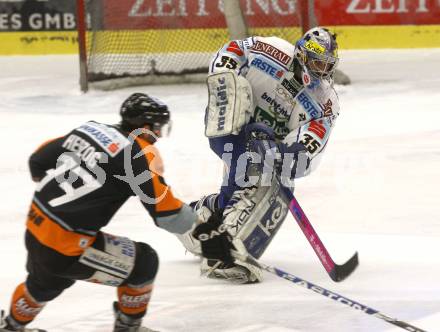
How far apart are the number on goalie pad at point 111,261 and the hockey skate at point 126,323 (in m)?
0.18

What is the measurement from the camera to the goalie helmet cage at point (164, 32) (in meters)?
12.1

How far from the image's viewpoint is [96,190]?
383 centimetres

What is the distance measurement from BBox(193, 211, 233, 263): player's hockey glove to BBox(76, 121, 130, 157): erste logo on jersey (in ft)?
1.27

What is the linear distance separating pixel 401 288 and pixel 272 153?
2.72 ft

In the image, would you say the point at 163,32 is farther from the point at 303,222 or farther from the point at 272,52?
the point at 303,222

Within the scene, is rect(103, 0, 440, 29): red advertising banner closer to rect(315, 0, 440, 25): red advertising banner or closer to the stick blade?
rect(315, 0, 440, 25): red advertising banner

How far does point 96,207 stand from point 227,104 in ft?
4.83

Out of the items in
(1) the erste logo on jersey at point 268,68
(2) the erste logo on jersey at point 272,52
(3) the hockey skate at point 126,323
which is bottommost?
(3) the hockey skate at point 126,323

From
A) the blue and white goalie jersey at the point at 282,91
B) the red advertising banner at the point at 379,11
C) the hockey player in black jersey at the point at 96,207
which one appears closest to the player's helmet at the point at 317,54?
the blue and white goalie jersey at the point at 282,91

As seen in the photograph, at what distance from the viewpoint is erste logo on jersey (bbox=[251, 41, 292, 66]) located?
17.7ft

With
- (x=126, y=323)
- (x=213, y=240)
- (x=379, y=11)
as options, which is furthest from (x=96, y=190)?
(x=379, y=11)

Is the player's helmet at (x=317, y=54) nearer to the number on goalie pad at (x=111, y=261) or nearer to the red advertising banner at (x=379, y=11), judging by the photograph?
the number on goalie pad at (x=111, y=261)

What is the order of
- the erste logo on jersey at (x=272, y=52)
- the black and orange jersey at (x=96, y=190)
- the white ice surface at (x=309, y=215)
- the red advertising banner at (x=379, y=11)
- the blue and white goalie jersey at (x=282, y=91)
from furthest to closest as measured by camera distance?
the red advertising banner at (x=379, y=11) → the erste logo on jersey at (x=272, y=52) → the blue and white goalie jersey at (x=282, y=91) → the white ice surface at (x=309, y=215) → the black and orange jersey at (x=96, y=190)

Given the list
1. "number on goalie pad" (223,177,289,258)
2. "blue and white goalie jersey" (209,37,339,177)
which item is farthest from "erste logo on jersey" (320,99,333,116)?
"number on goalie pad" (223,177,289,258)
